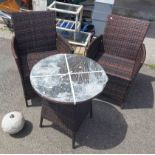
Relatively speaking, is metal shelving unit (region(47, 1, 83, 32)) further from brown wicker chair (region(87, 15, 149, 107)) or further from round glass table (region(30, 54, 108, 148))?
round glass table (region(30, 54, 108, 148))

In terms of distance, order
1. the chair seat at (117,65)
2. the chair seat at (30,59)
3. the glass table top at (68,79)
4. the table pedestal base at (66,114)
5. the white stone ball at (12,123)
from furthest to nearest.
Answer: the chair seat at (117,65)
the chair seat at (30,59)
the white stone ball at (12,123)
the table pedestal base at (66,114)
the glass table top at (68,79)

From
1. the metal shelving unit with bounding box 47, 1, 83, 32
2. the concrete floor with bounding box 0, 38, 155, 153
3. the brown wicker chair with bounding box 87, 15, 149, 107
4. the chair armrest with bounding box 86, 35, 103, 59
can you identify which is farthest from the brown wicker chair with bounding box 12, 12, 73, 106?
the metal shelving unit with bounding box 47, 1, 83, 32

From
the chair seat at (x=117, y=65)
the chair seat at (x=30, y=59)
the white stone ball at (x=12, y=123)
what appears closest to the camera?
the white stone ball at (x=12, y=123)

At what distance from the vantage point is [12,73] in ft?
14.6

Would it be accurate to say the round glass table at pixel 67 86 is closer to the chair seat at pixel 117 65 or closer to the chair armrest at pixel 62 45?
the chair armrest at pixel 62 45

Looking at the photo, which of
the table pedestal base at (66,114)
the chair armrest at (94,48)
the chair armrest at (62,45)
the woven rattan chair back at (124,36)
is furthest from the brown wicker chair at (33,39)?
the woven rattan chair back at (124,36)

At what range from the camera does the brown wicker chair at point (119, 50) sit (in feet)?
12.2

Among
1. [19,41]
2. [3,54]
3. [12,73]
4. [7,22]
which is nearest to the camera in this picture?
[19,41]

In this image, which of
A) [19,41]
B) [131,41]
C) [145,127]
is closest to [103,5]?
[131,41]

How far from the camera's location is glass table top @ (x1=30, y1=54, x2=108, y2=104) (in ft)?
9.21

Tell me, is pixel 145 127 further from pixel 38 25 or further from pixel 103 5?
pixel 103 5

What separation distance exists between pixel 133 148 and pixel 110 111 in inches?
29.2

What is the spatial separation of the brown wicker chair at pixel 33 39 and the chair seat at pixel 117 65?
0.72 m

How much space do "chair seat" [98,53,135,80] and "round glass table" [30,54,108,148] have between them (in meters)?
0.60
